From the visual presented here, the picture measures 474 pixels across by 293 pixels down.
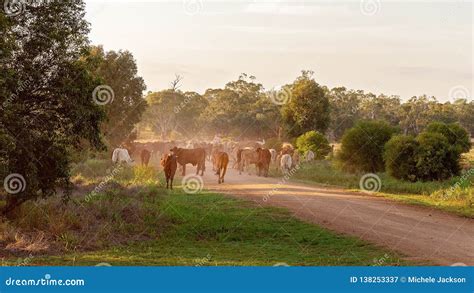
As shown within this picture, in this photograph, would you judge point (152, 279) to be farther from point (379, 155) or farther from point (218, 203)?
point (379, 155)

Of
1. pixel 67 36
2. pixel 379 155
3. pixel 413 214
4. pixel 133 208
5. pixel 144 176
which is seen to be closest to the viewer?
pixel 67 36

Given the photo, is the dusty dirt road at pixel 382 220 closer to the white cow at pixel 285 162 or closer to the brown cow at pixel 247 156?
the brown cow at pixel 247 156

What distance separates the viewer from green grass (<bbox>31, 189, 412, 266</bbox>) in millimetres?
12477

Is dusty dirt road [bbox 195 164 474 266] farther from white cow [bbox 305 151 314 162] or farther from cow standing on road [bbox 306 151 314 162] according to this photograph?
white cow [bbox 305 151 314 162]

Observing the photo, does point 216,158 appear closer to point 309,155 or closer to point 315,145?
point 309,155

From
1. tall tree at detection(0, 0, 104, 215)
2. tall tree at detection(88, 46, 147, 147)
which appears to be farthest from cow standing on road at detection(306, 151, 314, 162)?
tall tree at detection(0, 0, 104, 215)

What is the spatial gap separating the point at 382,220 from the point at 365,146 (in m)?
17.0

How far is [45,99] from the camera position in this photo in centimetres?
1630

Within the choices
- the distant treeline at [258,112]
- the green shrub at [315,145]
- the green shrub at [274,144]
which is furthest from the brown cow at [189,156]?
the distant treeline at [258,112]

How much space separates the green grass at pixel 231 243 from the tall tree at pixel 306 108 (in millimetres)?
33969

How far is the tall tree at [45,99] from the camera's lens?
15.4m

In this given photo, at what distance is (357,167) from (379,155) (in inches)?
61.2

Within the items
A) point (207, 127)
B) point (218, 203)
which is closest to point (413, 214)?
point (218, 203)

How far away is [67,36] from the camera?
653 inches
